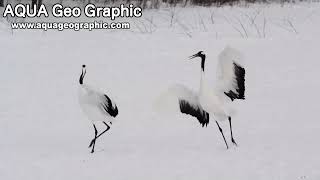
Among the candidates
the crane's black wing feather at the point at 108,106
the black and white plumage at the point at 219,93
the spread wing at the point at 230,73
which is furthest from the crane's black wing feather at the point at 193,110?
the crane's black wing feather at the point at 108,106

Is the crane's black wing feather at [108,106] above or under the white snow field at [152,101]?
above

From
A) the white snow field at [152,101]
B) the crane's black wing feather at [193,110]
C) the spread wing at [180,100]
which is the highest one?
the spread wing at [180,100]

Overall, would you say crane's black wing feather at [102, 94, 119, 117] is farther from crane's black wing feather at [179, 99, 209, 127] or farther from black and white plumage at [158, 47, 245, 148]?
crane's black wing feather at [179, 99, 209, 127]

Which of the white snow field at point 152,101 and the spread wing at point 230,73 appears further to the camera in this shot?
the spread wing at point 230,73

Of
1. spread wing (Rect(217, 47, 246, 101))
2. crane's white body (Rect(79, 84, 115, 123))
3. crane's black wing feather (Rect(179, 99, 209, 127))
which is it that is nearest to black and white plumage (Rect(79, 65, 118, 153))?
crane's white body (Rect(79, 84, 115, 123))

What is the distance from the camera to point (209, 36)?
9.79m

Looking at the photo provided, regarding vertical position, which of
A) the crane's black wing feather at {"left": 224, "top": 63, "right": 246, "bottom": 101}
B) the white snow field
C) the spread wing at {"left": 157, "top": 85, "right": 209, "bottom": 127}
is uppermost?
the crane's black wing feather at {"left": 224, "top": 63, "right": 246, "bottom": 101}

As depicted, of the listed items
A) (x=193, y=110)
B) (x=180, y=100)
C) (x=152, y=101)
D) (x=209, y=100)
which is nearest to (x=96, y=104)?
(x=180, y=100)

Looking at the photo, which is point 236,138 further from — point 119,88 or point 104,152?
point 119,88

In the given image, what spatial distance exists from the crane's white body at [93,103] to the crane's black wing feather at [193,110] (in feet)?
1.85

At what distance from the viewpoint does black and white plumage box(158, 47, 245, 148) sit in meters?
4.56

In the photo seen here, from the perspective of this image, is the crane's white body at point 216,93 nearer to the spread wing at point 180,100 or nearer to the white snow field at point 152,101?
the spread wing at point 180,100

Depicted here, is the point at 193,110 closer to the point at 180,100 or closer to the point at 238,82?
the point at 180,100

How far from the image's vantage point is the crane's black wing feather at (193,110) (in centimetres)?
463
